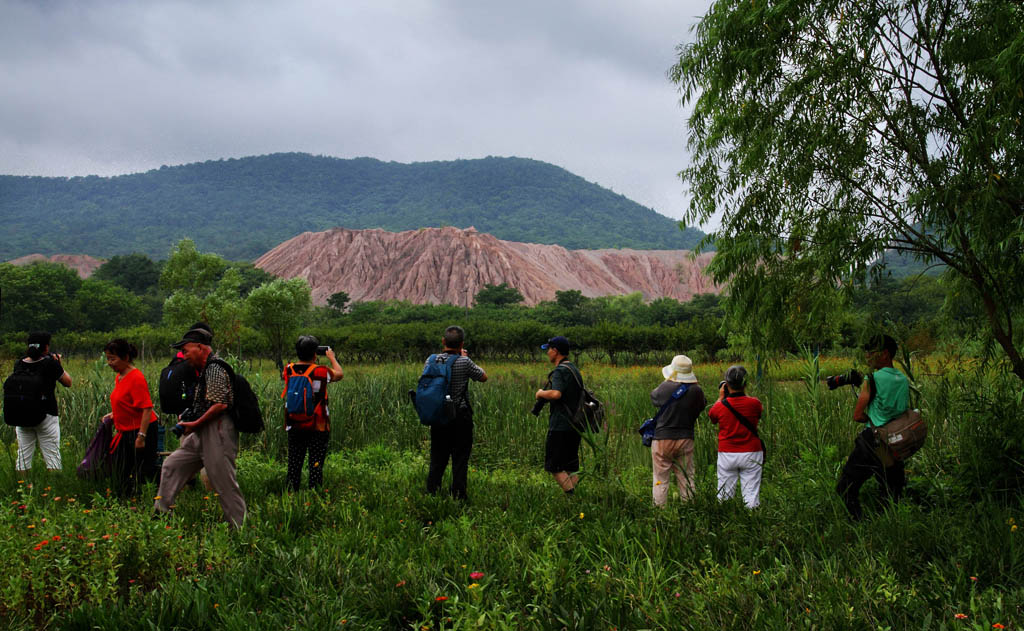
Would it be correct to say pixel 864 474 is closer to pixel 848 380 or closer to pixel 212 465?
pixel 848 380

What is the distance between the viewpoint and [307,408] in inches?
210

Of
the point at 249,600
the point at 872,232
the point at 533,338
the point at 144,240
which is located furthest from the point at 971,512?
the point at 144,240

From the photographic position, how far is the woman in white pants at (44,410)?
6293 millimetres

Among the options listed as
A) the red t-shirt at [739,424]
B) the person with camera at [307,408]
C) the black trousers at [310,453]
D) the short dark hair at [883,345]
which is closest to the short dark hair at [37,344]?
the person with camera at [307,408]

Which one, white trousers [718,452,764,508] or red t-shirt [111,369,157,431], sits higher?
red t-shirt [111,369,157,431]

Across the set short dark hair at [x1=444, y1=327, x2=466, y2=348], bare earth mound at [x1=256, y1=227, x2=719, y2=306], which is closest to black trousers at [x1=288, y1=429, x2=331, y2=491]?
short dark hair at [x1=444, y1=327, x2=466, y2=348]

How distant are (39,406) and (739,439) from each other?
6.51 m

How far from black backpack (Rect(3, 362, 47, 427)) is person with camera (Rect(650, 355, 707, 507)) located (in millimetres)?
5842

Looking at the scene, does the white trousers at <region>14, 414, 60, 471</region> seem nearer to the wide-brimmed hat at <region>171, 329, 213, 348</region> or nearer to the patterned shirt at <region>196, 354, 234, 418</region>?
the wide-brimmed hat at <region>171, 329, 213, 348</region>

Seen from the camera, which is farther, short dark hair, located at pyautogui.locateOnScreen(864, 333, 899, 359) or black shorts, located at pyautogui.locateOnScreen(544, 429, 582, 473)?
black shorts, located at pyautogui.locateOnScreen(544, 429, 582, 473)

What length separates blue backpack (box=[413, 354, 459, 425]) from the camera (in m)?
5.35

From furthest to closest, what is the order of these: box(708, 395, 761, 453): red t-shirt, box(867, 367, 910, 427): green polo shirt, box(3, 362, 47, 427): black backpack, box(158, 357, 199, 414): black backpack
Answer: box(3, 362, 47, 427): black backpack < box(708, 395, 761, 453): red t-shirt < box(158, 357, 199, 414): black backpack < box(867, 367, 910, 427): green polo shirt

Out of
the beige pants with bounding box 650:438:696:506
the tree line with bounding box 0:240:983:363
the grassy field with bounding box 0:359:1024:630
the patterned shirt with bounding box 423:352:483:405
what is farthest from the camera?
the tree line with bounding box 0:240:983:363

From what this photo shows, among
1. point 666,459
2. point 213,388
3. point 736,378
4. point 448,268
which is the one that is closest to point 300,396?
point 213,388
